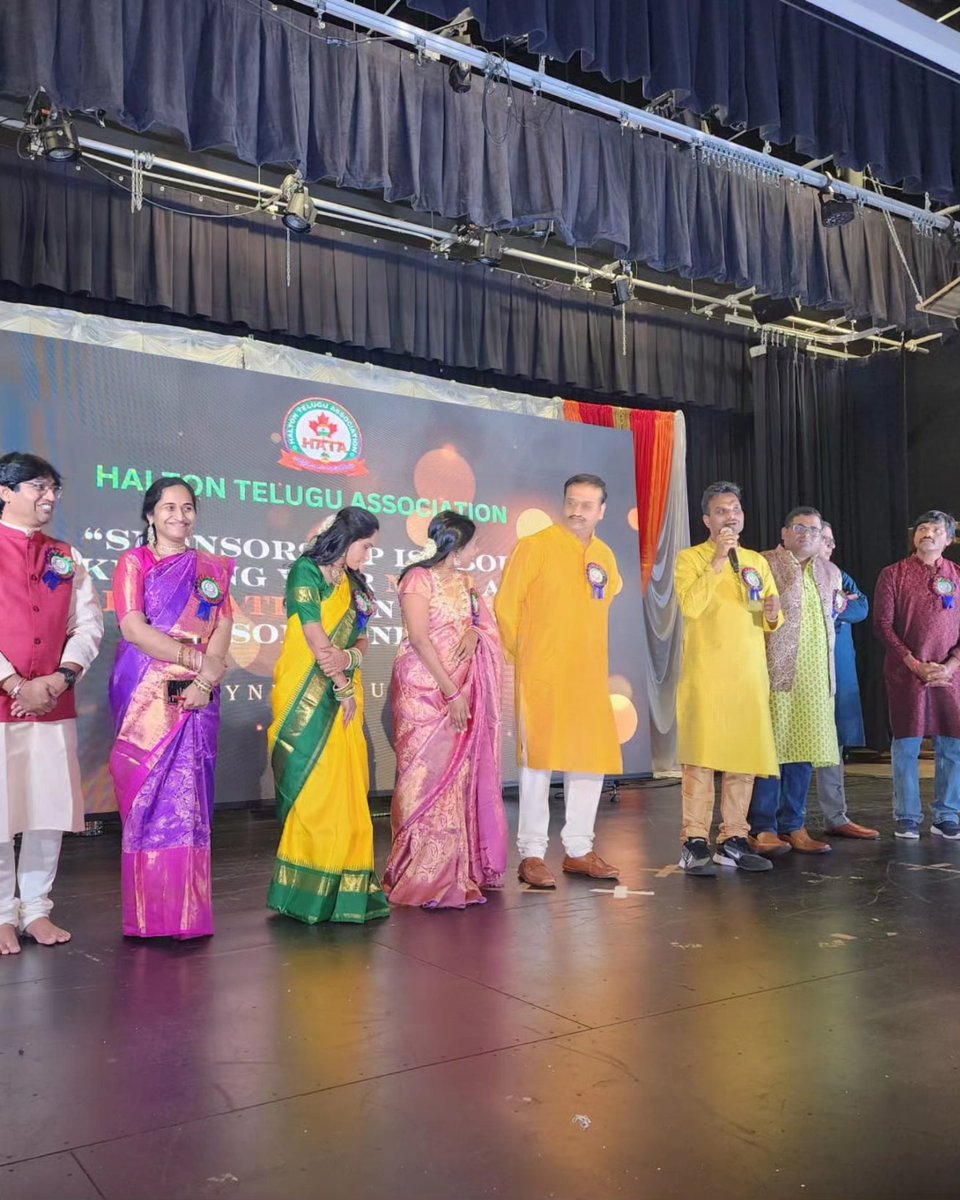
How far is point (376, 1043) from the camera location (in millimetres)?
2105

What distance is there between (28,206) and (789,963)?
4982 millimetres

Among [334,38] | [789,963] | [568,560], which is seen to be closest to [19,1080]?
[789,963]

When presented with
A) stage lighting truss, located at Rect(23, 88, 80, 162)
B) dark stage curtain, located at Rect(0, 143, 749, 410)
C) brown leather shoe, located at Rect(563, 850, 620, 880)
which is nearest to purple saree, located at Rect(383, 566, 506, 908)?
brown leather shoe, located at Rect(563, 850, 620, 880)

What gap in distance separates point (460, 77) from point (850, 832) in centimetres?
362

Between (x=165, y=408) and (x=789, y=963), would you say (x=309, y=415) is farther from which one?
(x=789, y=963)

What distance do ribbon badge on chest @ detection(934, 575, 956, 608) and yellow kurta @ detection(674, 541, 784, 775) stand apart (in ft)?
4.29

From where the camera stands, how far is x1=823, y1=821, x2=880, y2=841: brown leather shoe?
4.65 meters

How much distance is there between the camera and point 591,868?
12.8 feet

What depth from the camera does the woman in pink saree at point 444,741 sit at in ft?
11.3

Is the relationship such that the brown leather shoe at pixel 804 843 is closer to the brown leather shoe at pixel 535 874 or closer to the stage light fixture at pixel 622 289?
the brown leather shoe at pixel 535 874

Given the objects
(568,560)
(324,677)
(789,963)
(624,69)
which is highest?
(624,69)

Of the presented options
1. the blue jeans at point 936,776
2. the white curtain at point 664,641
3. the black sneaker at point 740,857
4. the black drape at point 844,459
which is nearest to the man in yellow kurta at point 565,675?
the black sneaker at point 740,857

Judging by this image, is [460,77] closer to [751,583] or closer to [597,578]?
[597,578]

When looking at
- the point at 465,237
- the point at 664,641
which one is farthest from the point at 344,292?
the point at 664,641
